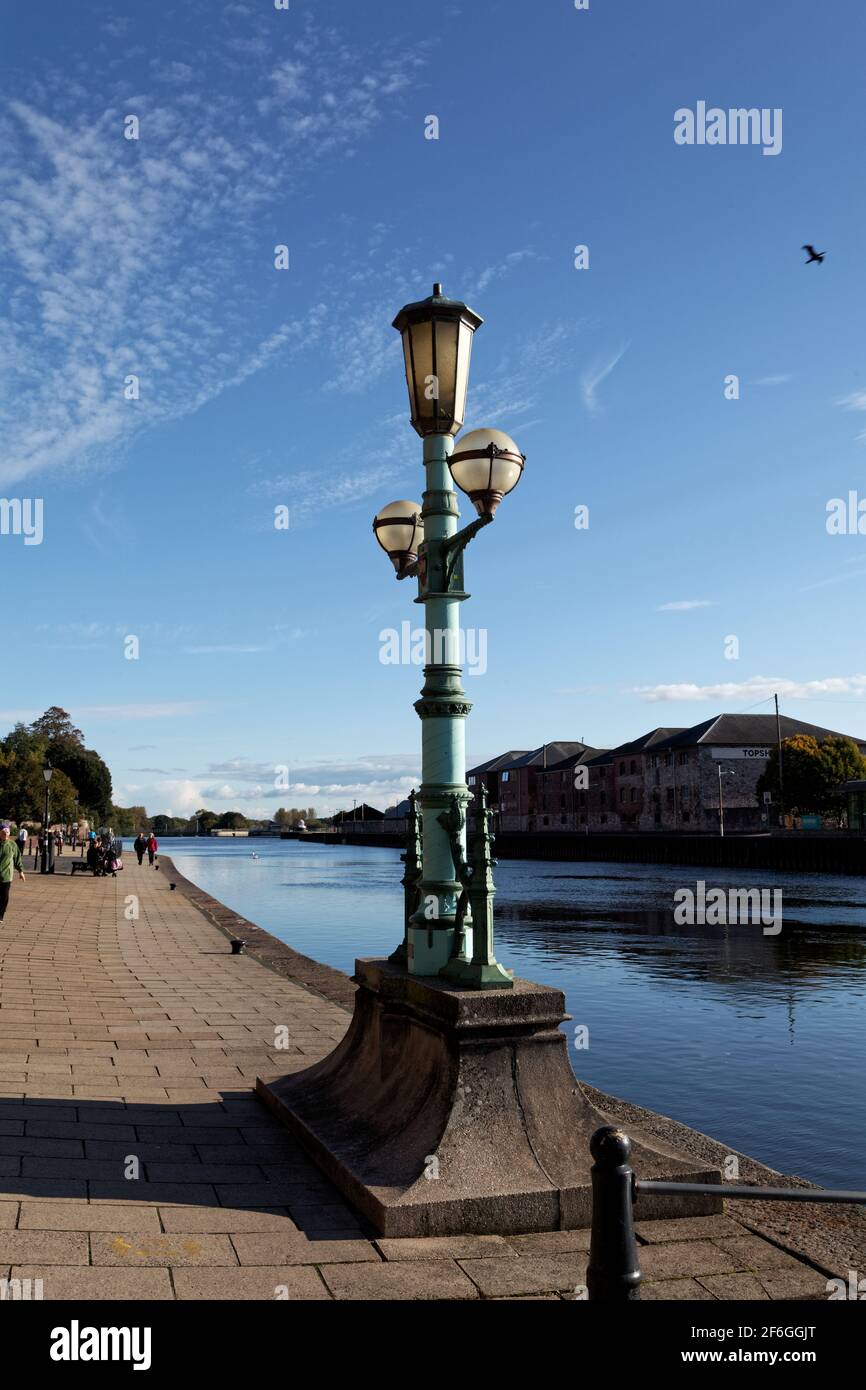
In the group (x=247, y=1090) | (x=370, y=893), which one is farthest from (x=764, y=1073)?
(x=370, y=893)

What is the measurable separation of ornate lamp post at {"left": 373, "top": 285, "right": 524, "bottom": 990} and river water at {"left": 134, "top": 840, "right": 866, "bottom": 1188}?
19.1ft

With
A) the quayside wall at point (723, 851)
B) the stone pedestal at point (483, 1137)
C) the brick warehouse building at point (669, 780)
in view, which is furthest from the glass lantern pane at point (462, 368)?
the brick warehouse building at point (669, 780)

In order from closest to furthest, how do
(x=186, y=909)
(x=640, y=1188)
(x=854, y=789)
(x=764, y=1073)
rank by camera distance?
1. (x=640, y=1188)
2. (x=764, y=1073)
3. (x=186, y=909)
4. (x=854, y=789)

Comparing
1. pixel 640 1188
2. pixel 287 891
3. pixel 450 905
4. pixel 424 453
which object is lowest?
pixel 287 891

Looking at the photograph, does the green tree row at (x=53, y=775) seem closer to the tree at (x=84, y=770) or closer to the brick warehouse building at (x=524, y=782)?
the tree at (x=84, y=770)

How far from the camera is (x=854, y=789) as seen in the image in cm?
7712

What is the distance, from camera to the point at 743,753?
96.0 metres

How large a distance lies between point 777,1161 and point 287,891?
46.4m

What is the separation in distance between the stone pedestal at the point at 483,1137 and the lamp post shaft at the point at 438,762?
1.16 ft

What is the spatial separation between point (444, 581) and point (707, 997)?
617 inches

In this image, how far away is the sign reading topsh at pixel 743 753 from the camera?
314ft

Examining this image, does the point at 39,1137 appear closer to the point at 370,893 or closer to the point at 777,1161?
the point at 777,1161

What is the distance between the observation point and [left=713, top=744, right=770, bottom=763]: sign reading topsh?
95625mm

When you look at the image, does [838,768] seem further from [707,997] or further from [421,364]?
[421,364]
